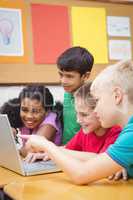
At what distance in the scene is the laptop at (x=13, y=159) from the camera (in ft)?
3.58

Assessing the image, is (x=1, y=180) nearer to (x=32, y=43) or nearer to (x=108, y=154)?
(x=108, y=154)

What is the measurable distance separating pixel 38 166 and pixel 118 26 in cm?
125

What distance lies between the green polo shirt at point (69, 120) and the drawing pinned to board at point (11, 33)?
15.8 inches

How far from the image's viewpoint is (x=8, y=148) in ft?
3.79

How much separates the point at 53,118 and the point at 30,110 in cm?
12

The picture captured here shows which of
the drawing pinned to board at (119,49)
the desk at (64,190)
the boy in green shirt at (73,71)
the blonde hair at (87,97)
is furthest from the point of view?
the drawing pinned to board at (119,49)

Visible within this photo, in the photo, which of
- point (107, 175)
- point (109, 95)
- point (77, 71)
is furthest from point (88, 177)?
point (77, 71)

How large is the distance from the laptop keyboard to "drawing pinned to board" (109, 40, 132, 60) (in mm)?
1076

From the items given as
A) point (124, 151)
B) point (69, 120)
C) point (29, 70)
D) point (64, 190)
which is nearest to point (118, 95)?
point (124, 151)

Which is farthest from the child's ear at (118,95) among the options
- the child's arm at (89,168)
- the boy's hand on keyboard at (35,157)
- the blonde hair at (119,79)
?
the boy's hand on keyboard at (35,157)

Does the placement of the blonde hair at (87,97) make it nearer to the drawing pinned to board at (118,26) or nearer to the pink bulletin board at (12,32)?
the pink bulletin board at (12,32)

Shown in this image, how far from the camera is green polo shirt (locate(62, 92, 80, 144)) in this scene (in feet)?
5.59

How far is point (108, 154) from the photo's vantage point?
0.92 metres

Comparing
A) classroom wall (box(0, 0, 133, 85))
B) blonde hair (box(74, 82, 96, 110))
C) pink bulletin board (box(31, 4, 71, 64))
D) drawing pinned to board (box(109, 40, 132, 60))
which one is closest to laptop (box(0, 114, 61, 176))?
blonde hair (box(74, 82, 96, 110))
